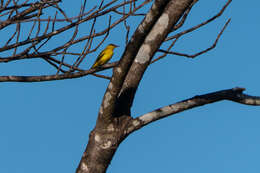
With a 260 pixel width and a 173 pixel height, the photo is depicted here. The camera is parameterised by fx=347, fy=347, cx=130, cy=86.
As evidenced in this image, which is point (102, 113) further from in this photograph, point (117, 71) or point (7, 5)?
point (7, 5)

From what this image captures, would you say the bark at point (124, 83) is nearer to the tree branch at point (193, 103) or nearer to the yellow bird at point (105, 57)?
the tree branch at point (193, 103)

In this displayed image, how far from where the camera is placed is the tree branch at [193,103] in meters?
3.23

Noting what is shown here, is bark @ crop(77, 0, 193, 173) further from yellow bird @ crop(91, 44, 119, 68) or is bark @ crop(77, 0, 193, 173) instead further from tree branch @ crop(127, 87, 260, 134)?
yellow bird @ crop(91, 44, 119, 68)

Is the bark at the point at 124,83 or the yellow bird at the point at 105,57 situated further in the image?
the yellow bird at the point at 105,57

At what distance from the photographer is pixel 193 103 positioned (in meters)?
3.36

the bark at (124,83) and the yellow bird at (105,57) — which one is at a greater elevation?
the yellow bird at (105,57)

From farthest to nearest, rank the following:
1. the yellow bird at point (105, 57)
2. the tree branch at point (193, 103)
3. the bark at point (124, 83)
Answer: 1. the yellow bird at point (105, 57)
2. the tree branch at point (193, 103)
3. the bark at point (124, 83)

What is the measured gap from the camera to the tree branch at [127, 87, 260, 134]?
323cm

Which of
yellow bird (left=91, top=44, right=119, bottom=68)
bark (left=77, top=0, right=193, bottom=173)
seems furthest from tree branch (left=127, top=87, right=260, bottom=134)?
yellow bird (left=91, top=44, right=119, bottom=68)

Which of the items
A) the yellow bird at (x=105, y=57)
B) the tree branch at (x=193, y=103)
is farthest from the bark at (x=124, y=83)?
the yellow bird at (x=105, y=57)

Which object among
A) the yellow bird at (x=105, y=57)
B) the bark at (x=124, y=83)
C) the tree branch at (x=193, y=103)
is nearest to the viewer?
the bark at (x=124, y=83)

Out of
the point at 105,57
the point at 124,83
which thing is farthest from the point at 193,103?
the point at 105,57

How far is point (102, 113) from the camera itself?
3.24 meters

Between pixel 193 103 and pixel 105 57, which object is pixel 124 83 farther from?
pixel 105 57
